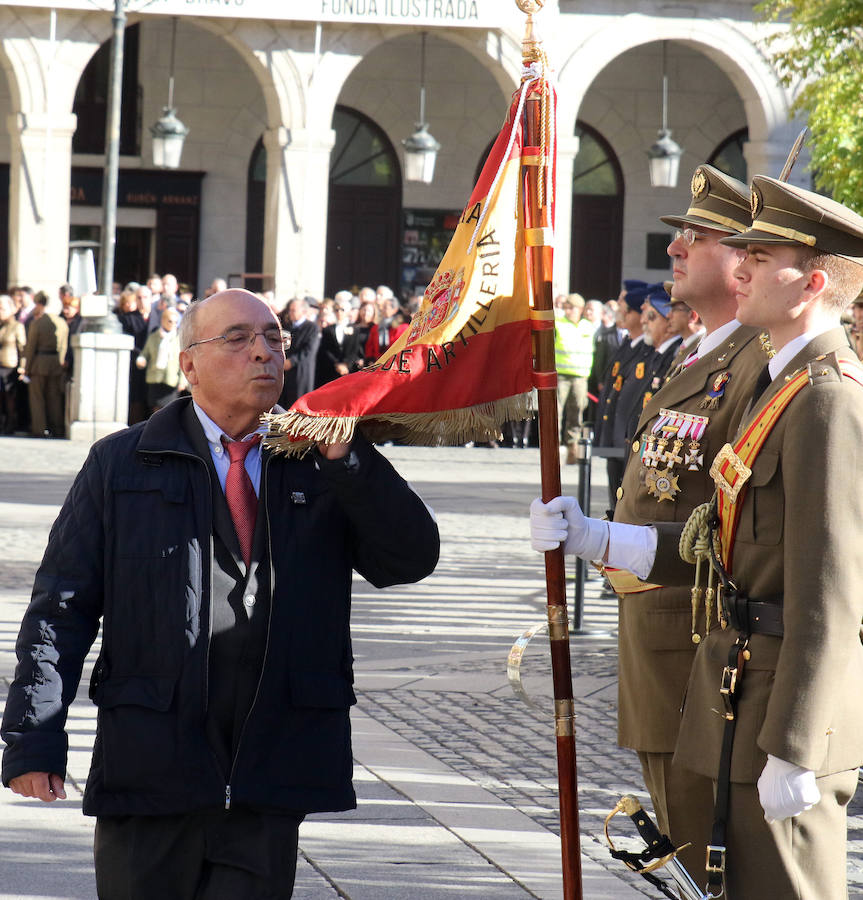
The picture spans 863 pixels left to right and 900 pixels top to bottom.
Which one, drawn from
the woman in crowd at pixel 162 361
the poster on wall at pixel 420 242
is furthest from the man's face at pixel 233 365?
the poster on wall at pixel 420 242

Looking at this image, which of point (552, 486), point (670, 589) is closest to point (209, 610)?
point (552, 486)

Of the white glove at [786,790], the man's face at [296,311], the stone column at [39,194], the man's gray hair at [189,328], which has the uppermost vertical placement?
the stone column at [39,194]

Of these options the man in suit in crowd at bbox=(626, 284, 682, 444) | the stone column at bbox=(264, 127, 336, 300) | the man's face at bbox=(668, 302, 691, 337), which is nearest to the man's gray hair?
the man's face at bbox=(668, 302, 691, 337)

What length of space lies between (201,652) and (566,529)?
2.71ft

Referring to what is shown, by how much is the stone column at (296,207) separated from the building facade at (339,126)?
0.03m

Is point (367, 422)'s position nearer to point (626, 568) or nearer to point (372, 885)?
point (626, 568)

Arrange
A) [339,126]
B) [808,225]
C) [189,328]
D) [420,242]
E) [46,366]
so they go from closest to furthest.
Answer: [808,225], [189,328], [46,366], [339,126], [420,242]

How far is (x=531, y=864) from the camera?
204 inches

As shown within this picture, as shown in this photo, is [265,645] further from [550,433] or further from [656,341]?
[656,341]

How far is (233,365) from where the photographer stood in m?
3.65

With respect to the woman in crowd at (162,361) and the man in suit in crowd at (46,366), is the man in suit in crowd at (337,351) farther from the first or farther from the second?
the man in suit in crowd at (46,366)

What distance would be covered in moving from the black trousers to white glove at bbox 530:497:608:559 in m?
0.80

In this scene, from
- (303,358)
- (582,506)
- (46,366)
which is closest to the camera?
(582,506)

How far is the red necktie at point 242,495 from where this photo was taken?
3549mm
